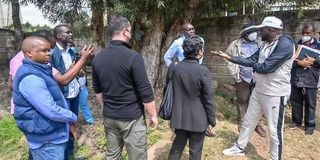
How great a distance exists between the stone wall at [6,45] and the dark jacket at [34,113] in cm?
962

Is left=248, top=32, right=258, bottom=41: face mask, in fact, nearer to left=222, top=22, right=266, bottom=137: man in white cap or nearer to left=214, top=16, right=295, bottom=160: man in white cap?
left=222, top=22, right=266, bottom=137: man in white cap

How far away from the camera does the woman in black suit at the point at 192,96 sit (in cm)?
354

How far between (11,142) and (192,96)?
3.42 metres

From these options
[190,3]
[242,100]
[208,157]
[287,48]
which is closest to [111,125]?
[208,157]

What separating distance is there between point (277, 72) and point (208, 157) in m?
1.42

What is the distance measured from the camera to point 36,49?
114 inches

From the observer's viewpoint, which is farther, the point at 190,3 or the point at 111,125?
the point at 190,3

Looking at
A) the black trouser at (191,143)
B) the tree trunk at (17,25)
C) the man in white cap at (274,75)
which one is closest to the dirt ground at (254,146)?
the man in white cap at (274,75)

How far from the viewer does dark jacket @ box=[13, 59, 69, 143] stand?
112 inches

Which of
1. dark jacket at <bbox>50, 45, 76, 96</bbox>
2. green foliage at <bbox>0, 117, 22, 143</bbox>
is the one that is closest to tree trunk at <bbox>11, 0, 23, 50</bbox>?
green foliage at <bbox>0, 117, 22, 143</bbox>

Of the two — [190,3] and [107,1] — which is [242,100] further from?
[107,1]

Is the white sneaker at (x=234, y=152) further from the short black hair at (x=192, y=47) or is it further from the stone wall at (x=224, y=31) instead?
the stone wall at (x=224, y=31)

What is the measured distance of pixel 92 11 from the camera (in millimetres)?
6316

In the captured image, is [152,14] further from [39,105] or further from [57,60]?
[39,105]
